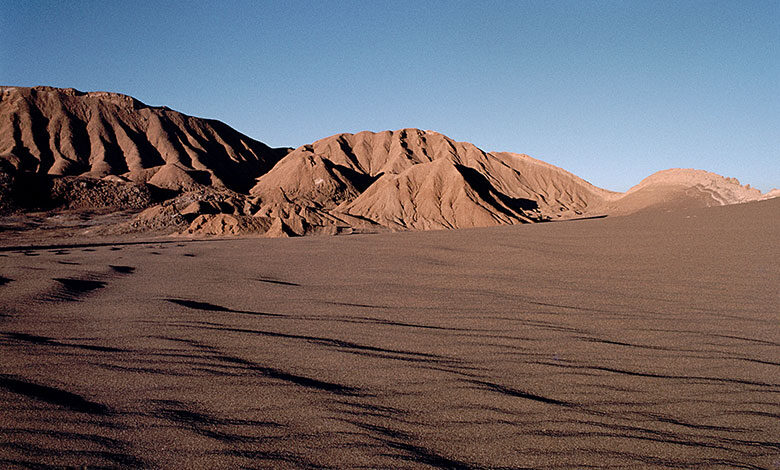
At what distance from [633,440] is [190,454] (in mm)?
2148

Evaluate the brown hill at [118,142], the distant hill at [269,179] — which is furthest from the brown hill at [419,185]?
the brown hill at [118,142]

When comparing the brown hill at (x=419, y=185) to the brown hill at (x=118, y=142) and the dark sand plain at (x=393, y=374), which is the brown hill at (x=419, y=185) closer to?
the brown hill at (x=118, y=142)

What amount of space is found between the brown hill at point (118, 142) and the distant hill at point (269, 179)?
8.8 inches

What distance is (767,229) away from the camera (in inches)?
513

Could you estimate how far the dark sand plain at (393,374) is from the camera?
2.22 meters

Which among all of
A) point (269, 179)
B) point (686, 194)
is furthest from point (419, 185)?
point (269, 179)

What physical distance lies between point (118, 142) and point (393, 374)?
261 feet

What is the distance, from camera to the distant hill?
3288 centimetres

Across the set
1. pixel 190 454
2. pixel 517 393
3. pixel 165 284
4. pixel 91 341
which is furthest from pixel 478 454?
pixel 165 284

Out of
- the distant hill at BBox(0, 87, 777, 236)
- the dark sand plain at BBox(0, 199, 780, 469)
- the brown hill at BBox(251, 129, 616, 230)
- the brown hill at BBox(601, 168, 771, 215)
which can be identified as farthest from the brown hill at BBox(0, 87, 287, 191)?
the dark sand plain at BBox(0, 199, 780, 469)

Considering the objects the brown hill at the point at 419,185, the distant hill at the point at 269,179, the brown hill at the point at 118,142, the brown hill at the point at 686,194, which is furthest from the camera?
A: the brown hill at the point at 118,142

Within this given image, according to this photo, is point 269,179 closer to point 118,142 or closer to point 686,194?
point 118,142

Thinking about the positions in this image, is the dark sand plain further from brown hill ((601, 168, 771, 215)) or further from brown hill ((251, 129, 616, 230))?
brown hill ((251, 129, 616, 230))

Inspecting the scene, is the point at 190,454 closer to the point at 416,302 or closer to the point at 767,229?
the point at 416,302
